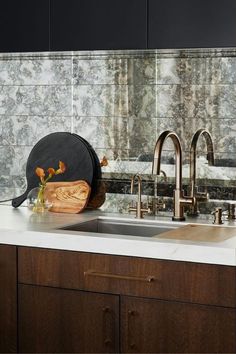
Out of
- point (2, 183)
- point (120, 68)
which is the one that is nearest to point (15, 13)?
point (120, 68)

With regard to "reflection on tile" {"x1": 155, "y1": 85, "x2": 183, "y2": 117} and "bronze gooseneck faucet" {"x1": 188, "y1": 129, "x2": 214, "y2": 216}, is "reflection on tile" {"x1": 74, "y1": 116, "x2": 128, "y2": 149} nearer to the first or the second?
"reflection on tile" {"x1": 155, "y1": 85, "x2": 183, "y2": 117}

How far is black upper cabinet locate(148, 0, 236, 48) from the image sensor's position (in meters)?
3.20

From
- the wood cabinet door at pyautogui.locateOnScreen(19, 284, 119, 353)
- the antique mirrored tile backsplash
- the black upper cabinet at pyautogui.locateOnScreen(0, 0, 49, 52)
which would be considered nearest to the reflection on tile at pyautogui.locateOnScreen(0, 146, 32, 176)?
the antique mirrored tile backsplash

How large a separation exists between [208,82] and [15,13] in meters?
0.98

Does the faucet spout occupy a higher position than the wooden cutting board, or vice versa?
the faucet spout

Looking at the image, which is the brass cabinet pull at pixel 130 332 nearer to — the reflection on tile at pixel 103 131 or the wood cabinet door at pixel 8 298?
the wood cabinet door at pixel 8 298

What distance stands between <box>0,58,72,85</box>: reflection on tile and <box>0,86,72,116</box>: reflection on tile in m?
0.03

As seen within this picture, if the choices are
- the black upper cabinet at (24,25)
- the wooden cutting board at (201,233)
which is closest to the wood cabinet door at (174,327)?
the wooden cutting board at (201,233)

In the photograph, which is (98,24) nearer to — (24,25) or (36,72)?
(24,25)

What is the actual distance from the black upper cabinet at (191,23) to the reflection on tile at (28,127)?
773mm

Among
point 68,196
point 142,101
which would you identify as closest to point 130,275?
point 68,196

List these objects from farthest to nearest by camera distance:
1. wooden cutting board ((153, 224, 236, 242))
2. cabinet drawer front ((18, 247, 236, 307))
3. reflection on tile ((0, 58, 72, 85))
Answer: reflection on tile ((0, 58, 72, 85)), wooden cutting board ((153, 224, 236, 242)), cabinet drawer front ((18, 247, 236, 307))

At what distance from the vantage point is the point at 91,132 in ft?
12.6

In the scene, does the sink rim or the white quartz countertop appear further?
the sink rim
